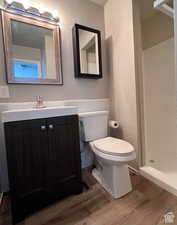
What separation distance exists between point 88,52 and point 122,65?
48 cm

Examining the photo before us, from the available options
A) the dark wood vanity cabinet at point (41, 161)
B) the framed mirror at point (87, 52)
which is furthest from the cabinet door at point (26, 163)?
the framed mirror at point (87, 52)

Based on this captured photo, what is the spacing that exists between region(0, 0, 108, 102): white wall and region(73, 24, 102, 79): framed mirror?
0.08m

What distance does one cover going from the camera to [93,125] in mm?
1588

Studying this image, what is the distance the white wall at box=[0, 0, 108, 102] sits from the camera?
1409 millimetres

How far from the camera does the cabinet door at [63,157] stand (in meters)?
1.14

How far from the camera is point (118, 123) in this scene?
70.1 inches

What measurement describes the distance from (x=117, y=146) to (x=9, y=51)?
4.69ft

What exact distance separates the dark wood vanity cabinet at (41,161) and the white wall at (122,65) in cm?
75

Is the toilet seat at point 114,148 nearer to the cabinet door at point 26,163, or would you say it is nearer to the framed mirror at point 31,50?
the cabinet door at point 26,163

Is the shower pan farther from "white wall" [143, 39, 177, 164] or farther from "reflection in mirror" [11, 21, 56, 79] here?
"reflection in mirror" [11, 21, 56, 79]

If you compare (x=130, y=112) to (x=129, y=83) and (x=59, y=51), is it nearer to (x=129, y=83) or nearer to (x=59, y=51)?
(x=129, y=83)

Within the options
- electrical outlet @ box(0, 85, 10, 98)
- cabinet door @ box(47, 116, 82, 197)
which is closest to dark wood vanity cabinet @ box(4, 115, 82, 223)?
cabinet door @ box(47, 116, 82, 197)

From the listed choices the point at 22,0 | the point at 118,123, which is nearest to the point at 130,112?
the point at 118,123

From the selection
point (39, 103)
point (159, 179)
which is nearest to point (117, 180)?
point (159, 179)
